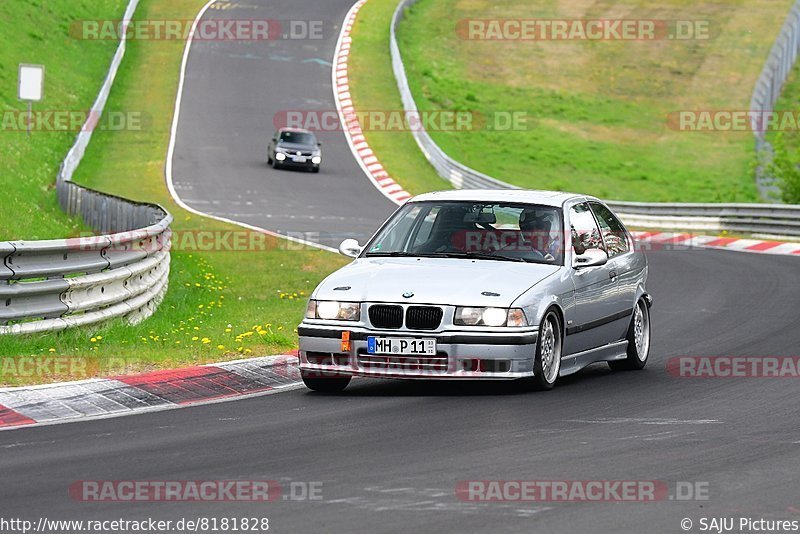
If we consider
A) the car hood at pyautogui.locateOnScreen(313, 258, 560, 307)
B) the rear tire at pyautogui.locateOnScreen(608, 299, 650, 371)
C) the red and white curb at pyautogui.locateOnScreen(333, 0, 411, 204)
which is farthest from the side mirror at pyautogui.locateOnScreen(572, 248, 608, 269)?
the red and white curb at pyautogui.locateOnScreen(333, 0, 411, 204)

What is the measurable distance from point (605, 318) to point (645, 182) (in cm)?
3807

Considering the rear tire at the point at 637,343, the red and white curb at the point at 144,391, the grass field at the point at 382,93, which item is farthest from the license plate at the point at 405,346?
the grass field at the point at 382,93

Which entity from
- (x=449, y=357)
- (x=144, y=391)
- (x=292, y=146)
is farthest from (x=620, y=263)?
(x=292, y=146)

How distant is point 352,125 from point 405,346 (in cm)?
4086

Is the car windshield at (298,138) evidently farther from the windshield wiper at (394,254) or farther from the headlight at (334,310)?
the headlight at (334,310)

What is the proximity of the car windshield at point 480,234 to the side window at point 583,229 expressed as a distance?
22 cm

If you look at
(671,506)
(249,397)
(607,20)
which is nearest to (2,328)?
(249,397)

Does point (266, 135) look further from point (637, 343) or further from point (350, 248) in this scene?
point (350, 248)

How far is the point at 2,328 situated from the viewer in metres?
12.0

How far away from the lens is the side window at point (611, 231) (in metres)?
12.8

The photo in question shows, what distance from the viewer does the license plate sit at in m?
10.6

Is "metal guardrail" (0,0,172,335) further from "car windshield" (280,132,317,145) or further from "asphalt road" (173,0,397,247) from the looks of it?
"car windshield" (280,132,317,145)

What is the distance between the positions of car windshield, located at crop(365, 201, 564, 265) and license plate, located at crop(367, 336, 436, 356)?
1.23 meters

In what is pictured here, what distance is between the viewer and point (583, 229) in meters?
12.4
